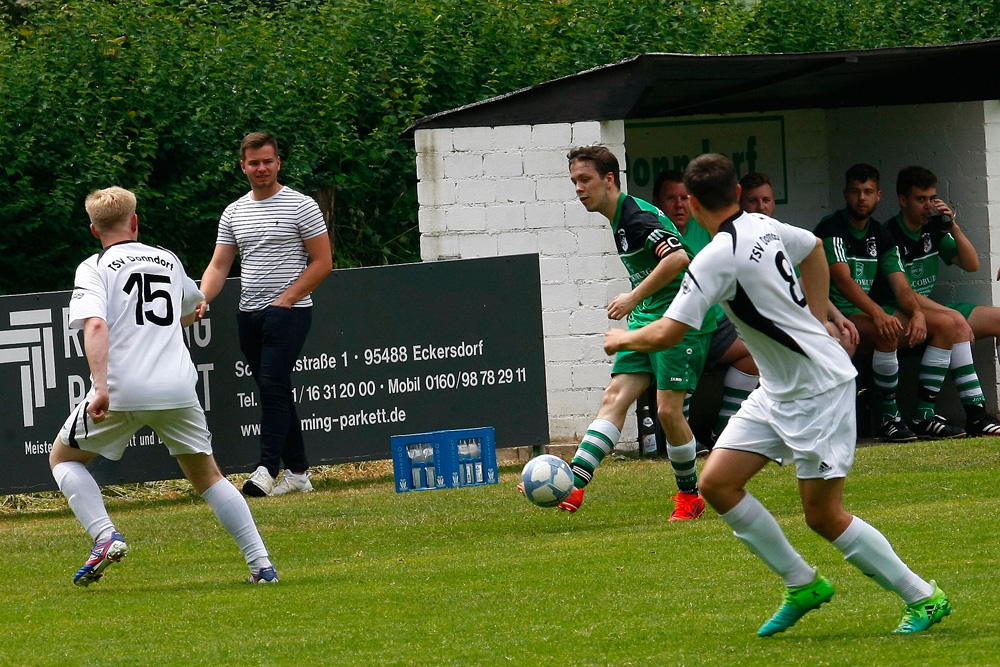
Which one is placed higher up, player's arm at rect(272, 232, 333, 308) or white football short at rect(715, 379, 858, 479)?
player's arm at rect(272, 232, 333, 308)

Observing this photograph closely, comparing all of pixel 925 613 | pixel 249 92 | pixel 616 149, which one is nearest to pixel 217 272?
pixel 616 149

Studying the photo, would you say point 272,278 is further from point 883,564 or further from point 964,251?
point 883,564

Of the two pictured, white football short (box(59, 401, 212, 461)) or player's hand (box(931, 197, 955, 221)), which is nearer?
white football short (box(59, 401, 212, 461))

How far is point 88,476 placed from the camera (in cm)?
774

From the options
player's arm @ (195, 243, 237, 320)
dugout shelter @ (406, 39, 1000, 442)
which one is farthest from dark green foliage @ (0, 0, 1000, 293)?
player's arm @ (195, 243, 237, 320)

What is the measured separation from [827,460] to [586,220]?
7.20m

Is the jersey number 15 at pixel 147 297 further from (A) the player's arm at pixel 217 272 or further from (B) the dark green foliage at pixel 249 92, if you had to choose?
(B) the dark green foliage at pixel 249 92

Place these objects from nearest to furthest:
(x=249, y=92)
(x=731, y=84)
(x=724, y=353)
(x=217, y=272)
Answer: (x=217, y=272) < (x=724, y=353) < (x=731, y=84) < (x=249, y=92)

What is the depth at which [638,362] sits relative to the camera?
913 centimetres

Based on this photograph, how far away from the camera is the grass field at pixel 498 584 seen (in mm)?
5828

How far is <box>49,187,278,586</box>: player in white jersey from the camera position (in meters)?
7.53

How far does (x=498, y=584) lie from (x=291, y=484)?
4298mm

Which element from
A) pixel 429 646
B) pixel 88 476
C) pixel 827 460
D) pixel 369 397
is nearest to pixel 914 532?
pixel 827 460

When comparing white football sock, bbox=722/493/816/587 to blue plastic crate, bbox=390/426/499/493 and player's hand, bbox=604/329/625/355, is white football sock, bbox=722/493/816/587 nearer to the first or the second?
player's hand, bbox=604/329/625/355
